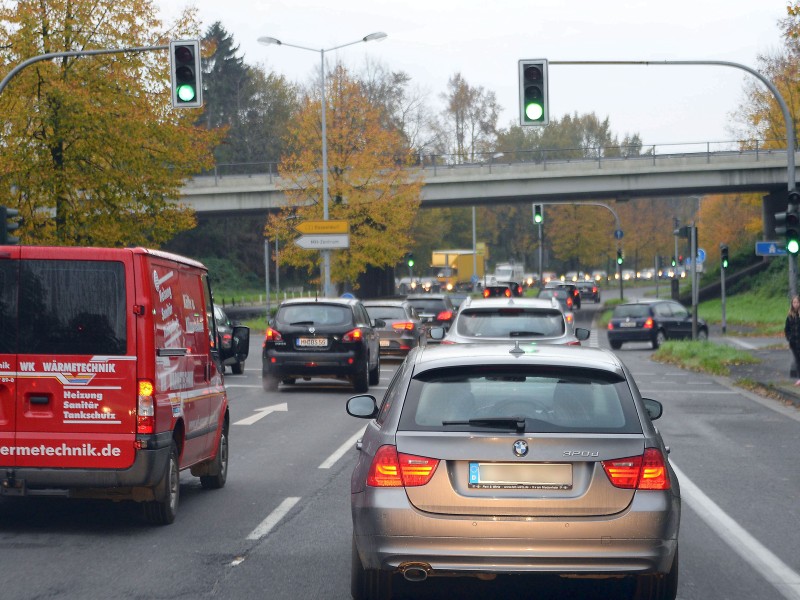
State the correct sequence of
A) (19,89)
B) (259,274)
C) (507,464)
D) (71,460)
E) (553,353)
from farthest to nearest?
(259,274) < (19,89) < (71,460) < (553,353) < (507,464)

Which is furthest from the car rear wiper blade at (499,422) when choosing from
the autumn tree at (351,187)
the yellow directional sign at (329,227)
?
the autumn tree at (351,187)

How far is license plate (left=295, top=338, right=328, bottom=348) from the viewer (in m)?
22.8

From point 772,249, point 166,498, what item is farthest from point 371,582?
point 772,249

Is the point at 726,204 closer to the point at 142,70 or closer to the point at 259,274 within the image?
the point at 259,274

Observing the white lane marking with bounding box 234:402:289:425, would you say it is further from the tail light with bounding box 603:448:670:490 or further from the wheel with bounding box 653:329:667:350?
the wheel with bounding box 653:329:667:350

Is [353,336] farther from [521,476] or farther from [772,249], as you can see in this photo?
[521,476]

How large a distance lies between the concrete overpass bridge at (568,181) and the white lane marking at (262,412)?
38.0 meters

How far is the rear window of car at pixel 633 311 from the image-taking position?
131 ft

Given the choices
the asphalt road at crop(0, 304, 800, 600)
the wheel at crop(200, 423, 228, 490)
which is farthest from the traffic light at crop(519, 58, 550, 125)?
the wheel at crop(200, 423, 228, 490)

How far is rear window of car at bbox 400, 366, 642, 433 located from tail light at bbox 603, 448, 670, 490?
17 cm

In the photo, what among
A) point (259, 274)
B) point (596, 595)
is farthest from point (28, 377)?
point (259, 274)

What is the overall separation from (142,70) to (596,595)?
28331mm

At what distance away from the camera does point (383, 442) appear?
20.3 feet

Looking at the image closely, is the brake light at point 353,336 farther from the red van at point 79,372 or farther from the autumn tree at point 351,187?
the autumn tree at point 351,187
